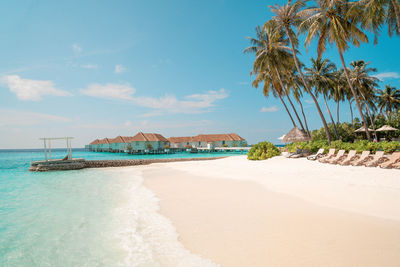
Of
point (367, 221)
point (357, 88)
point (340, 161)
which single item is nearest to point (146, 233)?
point (367, 221)

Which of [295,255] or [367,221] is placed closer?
[295,255]

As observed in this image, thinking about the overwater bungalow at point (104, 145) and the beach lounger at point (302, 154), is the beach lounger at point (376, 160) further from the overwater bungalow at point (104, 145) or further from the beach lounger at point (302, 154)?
the overwater bungalow at point (104, 145)

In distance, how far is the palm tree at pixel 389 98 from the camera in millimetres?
32781

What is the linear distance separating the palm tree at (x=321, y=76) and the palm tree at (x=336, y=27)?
11.9m

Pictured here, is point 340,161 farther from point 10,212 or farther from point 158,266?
point 10,212

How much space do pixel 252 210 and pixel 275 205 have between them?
743mm

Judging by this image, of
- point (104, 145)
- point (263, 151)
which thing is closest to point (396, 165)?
point (263, 151)

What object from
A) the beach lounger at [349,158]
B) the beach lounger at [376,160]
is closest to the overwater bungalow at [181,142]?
the beach lounger at [349,158]

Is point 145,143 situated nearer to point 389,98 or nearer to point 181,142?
point 181,142

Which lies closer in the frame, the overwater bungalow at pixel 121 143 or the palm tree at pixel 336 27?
the palm tree at pixel 336 27

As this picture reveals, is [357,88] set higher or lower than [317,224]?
higher

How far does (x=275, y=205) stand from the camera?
5512 millimetres

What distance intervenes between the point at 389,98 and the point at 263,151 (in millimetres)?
30374

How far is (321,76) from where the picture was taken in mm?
26734
